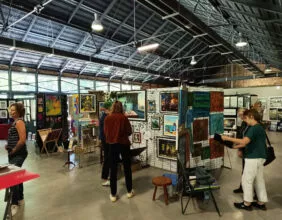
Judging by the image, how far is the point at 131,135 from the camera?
5.49 meters

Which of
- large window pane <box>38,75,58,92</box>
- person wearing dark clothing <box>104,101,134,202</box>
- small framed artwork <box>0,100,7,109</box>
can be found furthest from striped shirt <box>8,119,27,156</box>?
large window pane <box>38,75,58,92</box>

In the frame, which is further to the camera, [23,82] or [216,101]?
[23,82]

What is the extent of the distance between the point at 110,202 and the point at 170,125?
2185 mm

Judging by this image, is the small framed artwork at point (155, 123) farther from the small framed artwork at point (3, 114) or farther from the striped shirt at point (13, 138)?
the small framed artwork at point (3, 114)

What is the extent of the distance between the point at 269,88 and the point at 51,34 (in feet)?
44.9

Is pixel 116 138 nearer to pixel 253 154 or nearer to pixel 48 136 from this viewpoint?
pixel 253 154

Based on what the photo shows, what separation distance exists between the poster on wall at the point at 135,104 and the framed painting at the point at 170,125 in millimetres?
696

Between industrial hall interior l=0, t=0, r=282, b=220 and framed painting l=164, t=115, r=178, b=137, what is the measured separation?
0.03 metres

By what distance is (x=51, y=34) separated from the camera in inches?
339

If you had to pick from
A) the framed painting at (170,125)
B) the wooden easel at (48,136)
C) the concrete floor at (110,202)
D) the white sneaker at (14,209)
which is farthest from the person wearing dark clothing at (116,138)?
the wooden easel at (48,136)

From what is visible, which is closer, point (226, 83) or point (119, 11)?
point (119, 11)

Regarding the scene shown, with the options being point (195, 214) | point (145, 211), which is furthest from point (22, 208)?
point (195, 214)

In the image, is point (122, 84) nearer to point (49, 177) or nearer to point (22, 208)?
point (49, 177)

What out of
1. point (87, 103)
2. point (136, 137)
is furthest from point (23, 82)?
point (136, 137)
